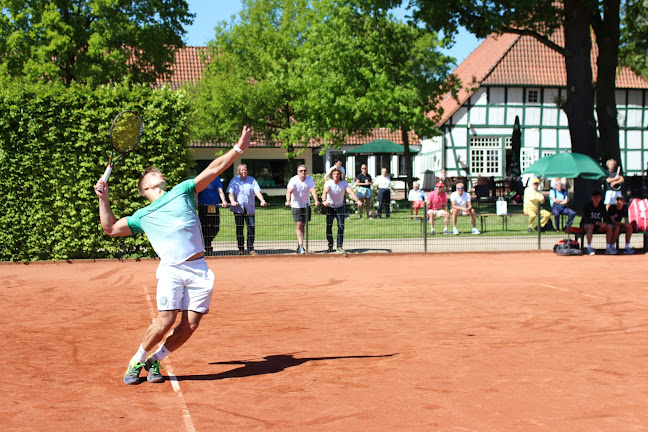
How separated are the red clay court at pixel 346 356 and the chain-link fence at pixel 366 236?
3.53 meters

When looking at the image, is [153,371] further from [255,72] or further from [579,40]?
[255,72]

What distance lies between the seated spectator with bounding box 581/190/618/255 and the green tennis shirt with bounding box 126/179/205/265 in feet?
39.5

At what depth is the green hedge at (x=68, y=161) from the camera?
15.2m

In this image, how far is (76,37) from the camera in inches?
1123

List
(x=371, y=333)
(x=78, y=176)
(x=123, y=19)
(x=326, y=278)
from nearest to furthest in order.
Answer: (x=371, y=333), (x=326, y=278), (x=78, y=176), (x=123, y=19)

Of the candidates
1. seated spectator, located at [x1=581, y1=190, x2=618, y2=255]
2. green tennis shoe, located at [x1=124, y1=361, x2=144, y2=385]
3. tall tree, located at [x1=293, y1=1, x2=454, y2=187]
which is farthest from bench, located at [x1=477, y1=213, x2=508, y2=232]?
green tennis shoe, located at [x1=124, y1=361, x2=144, y2=385]

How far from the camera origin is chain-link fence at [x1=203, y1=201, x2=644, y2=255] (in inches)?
653

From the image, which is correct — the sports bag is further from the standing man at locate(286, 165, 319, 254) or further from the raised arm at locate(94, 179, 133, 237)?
the raised arm at locate(94, 179, 133, 237)

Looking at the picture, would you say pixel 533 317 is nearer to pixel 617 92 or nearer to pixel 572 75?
pixel 572 75

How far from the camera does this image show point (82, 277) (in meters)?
13.6

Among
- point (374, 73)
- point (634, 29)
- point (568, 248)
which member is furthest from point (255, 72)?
point (568, 248)

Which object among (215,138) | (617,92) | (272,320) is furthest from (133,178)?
(617,92)

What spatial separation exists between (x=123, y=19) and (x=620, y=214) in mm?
20147

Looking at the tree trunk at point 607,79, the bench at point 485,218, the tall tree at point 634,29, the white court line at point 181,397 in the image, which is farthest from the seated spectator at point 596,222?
the tall tree at point 634,29
